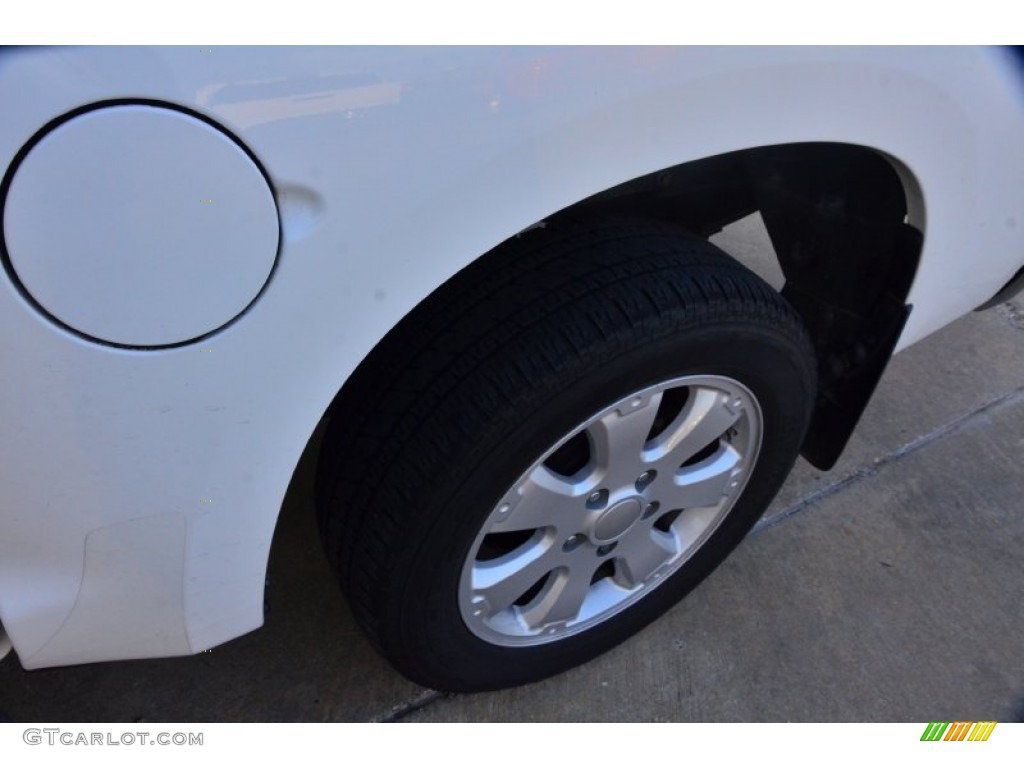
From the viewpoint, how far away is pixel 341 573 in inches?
52.2

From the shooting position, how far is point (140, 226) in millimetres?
804

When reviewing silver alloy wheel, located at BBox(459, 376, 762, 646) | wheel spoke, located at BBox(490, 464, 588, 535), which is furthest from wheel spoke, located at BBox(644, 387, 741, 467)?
wheel spoke, located at BBox(490, 464, 588, 535)

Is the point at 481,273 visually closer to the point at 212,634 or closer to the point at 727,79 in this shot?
the point at 727,79

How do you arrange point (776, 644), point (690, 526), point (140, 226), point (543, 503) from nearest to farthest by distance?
point (140, 226), point (543, 503), point (690, 526), point (776, 644)

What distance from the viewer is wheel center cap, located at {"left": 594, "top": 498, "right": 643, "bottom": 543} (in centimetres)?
144

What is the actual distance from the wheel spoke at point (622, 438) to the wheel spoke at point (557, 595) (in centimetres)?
23

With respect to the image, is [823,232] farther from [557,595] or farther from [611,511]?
[557,595]

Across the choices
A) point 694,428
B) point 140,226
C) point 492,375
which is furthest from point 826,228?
point 140,226

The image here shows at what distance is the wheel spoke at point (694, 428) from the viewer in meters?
1.41

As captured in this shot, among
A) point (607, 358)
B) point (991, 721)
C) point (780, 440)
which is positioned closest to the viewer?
point (607, 358)

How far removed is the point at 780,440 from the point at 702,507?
0.69 ft

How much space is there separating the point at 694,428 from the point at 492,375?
478 mm

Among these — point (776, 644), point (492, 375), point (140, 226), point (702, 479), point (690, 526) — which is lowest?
point (776, 644)

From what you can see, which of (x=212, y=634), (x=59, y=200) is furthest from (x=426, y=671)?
(x=59, y=200)
